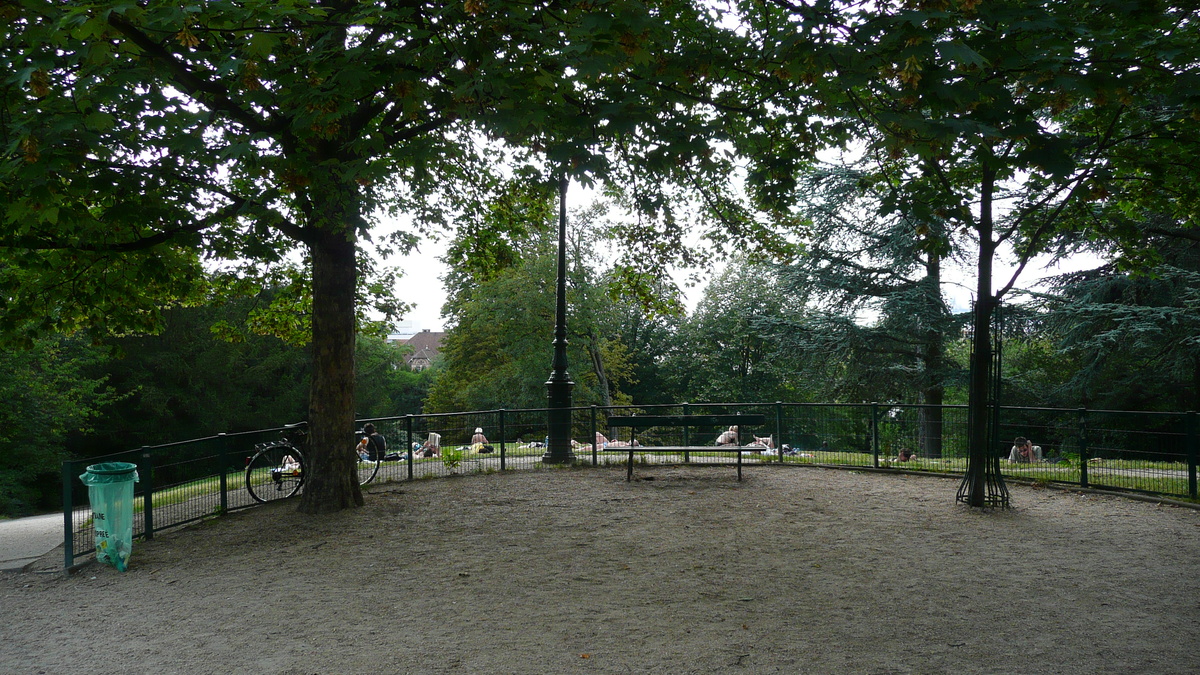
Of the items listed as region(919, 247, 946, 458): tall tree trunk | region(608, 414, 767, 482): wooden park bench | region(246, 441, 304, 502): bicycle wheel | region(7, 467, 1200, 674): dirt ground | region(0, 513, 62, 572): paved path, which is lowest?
region(0, 513, 62, 572): paved path

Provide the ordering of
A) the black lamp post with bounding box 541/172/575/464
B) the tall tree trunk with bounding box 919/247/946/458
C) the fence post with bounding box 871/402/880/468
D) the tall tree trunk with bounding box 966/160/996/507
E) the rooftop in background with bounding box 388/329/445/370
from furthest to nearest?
the rooftop in background with bounding box 388/329/445/370, the tall tree trunk with bounding box 919/247/946/458, the black lamp post with bounding box 541/172/575/464, the fence post with bounding box 871/402/880/468, the tall tree trunk with bounding box 966/160/996/507

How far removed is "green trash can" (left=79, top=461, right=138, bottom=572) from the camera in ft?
25.2

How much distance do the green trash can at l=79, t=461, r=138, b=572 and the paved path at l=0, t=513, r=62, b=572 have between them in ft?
3.64

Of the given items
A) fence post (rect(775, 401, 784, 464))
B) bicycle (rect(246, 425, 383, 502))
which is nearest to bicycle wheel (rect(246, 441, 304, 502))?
bicycle (rect(246, 425, 383, 502))

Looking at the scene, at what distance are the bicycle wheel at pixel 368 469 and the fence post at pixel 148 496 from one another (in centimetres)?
370

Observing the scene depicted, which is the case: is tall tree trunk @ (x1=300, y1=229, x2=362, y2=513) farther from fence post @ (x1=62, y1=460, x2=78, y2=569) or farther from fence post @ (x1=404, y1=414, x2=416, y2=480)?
fence post @ (x1=404, y1=414, x2=416, y2=480)

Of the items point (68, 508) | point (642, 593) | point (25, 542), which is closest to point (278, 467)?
point (25, 542)

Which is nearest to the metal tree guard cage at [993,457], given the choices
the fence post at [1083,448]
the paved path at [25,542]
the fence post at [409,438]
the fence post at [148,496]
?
the fence post at [1083,448]

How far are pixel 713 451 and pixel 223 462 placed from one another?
7.11 meters

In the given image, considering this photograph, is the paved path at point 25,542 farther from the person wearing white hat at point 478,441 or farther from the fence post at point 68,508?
the person wearing white hat at point 478,441

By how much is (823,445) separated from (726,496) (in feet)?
14.4

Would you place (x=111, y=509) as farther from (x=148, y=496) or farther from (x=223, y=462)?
(x=223, y=462)

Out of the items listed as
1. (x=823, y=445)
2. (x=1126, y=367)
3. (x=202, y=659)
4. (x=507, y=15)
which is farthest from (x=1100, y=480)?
(x=1126, y=367)

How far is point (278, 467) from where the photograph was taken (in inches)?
439
